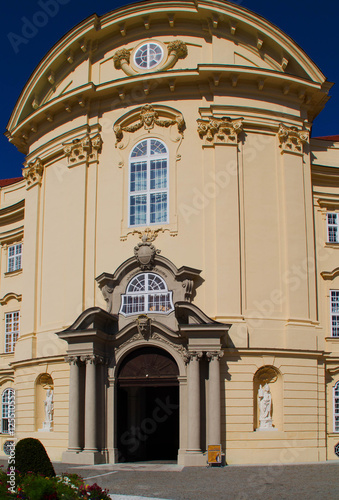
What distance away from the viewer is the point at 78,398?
21516 millimetres

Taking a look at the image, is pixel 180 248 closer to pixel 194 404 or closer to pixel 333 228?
pixel 194 404

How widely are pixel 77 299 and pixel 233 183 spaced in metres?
6.96

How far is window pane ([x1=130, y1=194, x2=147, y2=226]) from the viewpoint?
926 inches

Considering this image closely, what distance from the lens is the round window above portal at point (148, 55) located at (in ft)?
82.2

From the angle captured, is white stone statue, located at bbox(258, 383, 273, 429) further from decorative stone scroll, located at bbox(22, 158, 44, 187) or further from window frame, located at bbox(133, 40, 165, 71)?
window frame, located at bbox(133, 40, 165, 71)

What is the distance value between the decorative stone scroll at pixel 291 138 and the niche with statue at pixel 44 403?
1221 centimetres

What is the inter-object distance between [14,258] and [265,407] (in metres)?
14.1

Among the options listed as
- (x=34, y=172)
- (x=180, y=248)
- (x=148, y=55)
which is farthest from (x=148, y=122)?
(x=34, y=172)

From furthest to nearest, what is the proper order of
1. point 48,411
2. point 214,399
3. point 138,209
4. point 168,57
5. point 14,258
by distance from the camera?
point 14,258
point 168,57
point 48,411
point 138,209
point 214,399

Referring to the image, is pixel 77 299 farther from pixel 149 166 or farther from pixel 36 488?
pixel 36 488

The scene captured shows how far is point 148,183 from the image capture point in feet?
77.7

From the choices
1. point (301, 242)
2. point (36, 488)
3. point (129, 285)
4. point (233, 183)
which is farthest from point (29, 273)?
point (36, 488)

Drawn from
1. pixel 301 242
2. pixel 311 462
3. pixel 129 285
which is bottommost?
pixel 311 462

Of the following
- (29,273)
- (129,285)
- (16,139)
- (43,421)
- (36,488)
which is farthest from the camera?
(16,139)
